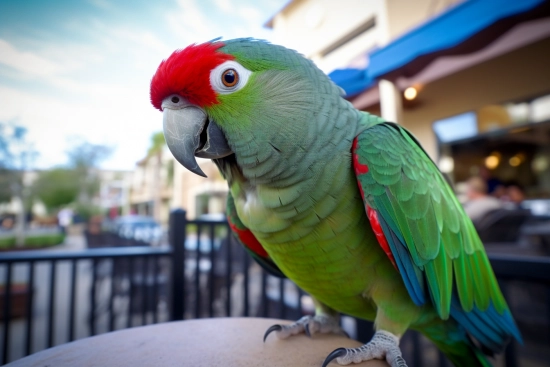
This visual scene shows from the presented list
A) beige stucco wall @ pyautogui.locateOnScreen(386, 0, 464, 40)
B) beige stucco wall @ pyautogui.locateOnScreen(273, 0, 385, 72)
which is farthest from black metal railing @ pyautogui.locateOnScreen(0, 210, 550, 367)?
beige stucco wall @ pyautogui.locateOnScreen(386, 0, 464, 40)

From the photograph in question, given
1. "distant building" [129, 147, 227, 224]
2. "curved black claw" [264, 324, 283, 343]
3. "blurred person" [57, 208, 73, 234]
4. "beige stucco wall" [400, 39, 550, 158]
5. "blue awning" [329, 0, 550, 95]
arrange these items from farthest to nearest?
"blurred person" [57, 208, 73, 234] < "distant building" [129, 147, 227, 224] < "beige stucco wall" [400, 39, 550, 158] < "blue awning" [329, 0, 550, 95] < "curved black claw" [264, 324, 283, 343]

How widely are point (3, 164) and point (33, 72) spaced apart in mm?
3847

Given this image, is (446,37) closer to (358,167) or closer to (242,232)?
(358,167)

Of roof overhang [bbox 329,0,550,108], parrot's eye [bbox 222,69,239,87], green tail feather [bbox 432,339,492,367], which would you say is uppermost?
roof overhang [bbox 329,0,550,108]

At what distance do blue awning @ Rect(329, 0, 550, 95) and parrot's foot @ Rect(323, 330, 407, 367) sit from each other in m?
1.14

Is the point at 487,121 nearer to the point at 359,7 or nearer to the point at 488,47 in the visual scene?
the point at 488,47

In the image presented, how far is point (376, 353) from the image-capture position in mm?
850

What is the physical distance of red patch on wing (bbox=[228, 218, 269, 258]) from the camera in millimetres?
1110

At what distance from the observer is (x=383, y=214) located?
82 centimetres

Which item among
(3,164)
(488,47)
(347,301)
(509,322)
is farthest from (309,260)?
(3,164)

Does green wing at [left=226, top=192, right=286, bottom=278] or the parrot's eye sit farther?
green wing at [left=226, top=192, right=286, bottom=278]

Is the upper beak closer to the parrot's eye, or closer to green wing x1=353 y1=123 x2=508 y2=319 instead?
the parrot's eye

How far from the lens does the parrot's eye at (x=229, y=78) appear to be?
0.79m

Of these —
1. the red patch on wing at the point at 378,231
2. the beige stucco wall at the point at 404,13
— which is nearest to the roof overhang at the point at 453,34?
the beige stucco wall at the point at 404,13
